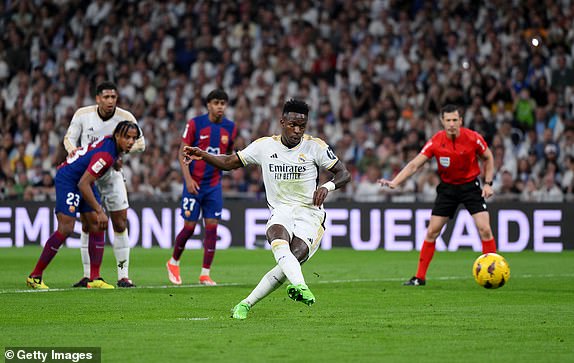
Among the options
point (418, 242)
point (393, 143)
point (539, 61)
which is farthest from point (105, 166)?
point (539, 61)

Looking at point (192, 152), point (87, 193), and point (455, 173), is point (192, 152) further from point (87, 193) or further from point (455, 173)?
point (455, 173)

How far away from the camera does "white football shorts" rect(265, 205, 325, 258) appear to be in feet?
35.7

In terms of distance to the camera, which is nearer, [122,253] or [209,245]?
[122,253]

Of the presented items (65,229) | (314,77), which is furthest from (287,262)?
(314,77)

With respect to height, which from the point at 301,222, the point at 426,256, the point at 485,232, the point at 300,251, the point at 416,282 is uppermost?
the point at 301,222

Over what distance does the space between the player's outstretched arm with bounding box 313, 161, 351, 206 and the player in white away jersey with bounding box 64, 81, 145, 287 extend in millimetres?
4088

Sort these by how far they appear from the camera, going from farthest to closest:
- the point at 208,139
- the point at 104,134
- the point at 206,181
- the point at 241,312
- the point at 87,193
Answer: the point at 206,181, the point at 208,139, the point at 104,134, the point at 87,193, the point at 241,312

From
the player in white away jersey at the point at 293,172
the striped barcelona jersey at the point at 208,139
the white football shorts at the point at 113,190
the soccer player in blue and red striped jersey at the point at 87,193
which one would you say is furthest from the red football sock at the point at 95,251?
the player in white away jersey at the point at 293,172

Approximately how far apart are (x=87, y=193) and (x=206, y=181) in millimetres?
2432

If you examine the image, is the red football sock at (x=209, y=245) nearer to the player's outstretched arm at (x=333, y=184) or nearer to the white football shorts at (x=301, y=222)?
the white football shorts at (x=301, y=222)

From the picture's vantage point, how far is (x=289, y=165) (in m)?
11.1

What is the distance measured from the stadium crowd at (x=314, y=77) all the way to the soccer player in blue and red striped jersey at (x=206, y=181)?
9.08 meters

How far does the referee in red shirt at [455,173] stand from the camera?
15.1m

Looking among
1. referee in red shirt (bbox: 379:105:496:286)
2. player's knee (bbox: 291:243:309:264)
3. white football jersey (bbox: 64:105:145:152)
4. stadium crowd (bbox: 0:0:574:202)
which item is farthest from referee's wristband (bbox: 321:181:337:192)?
stadium crowd (bbox: 0:0:574:202)
